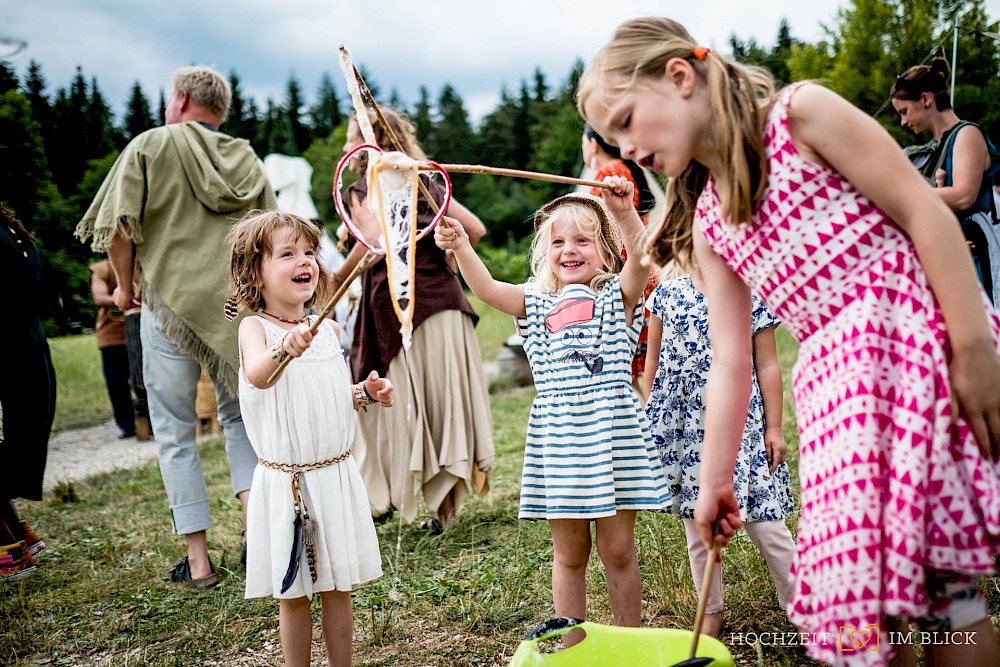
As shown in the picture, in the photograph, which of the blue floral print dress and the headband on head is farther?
the headband on head

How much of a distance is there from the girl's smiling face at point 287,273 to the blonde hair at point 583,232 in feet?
2.43

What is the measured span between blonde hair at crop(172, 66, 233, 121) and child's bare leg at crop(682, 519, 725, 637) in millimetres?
2903

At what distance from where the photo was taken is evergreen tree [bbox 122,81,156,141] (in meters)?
44.5

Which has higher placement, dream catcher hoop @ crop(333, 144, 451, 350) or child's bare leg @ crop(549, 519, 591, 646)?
dream catcher hoop @ crop(333, 144, 451, 350)

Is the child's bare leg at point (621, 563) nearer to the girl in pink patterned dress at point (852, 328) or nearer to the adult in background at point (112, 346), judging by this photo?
the girl in pink patterned dress at point (852, 328)

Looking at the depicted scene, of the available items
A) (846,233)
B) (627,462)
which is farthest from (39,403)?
(846,233)

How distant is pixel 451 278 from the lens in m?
4.03

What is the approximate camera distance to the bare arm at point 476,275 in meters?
2.31

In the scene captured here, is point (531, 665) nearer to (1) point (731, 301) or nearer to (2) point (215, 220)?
(1) point (731, 301)

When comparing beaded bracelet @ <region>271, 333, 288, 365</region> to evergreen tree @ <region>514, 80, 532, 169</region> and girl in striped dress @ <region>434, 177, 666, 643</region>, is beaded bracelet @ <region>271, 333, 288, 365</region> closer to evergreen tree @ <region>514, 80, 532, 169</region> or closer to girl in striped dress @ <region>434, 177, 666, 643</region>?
girl in striped dress @ <region>434, 177, 666, 643</region>

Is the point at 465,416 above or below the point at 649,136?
below

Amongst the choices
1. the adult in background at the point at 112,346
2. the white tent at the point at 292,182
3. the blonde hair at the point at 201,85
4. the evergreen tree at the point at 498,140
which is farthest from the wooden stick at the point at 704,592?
the evergreen tree at the point at 498,140

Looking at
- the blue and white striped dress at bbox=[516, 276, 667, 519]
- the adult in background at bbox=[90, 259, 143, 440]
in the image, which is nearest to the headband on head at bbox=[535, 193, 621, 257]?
the blue and white striped dress at bbox=[516, 276, 667, 519]

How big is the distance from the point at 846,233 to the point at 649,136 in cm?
42
